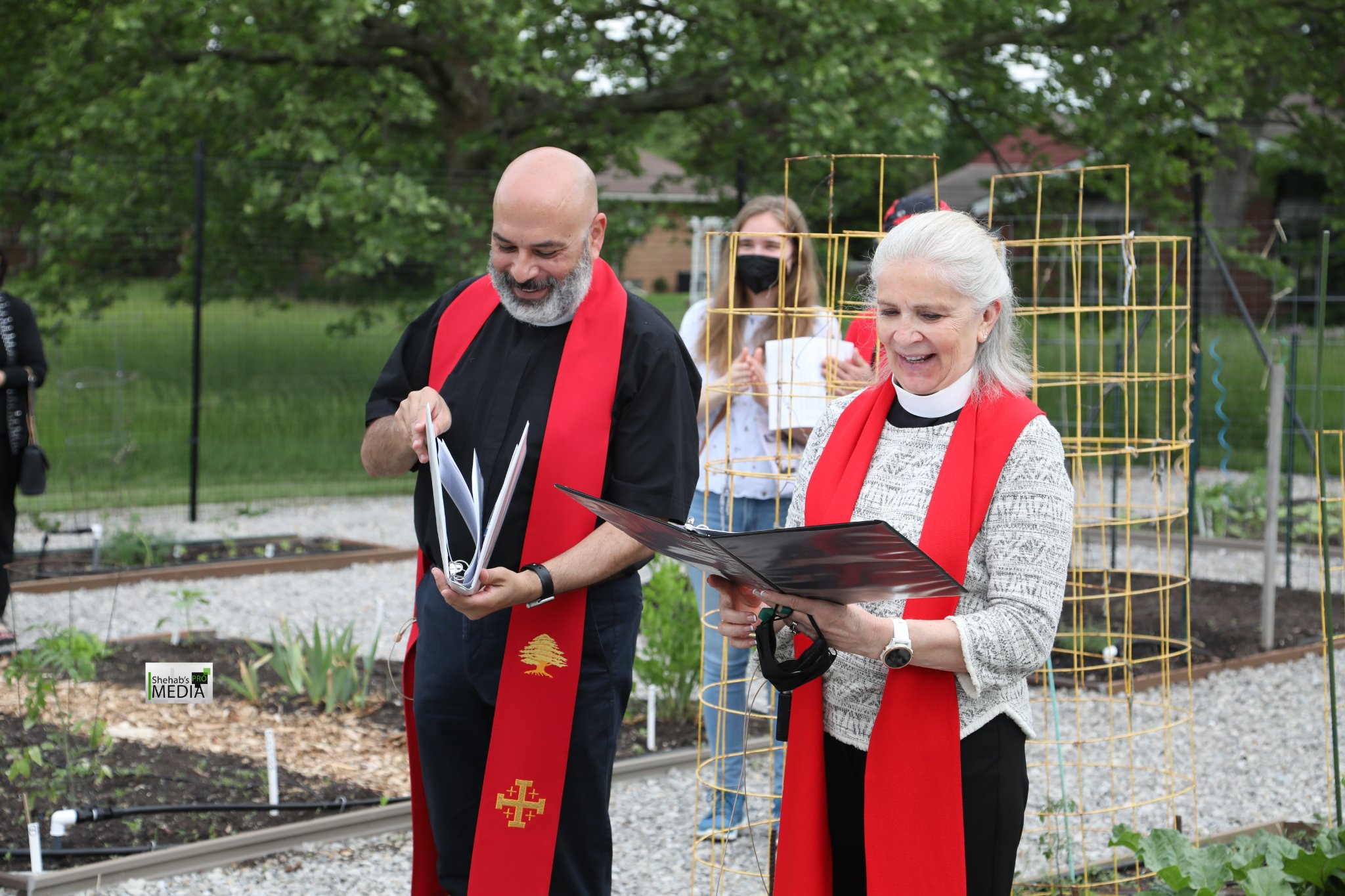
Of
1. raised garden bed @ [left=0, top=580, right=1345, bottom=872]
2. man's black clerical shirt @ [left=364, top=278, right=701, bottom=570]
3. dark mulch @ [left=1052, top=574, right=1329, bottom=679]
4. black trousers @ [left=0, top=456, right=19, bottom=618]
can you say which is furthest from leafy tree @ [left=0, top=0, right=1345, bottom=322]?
man's black clerical shirt @ [left=364, top=278, right=701, bottom=570]

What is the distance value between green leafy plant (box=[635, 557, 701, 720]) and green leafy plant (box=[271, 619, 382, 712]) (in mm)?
1136

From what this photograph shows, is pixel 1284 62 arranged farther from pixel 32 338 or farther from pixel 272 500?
pixel 32 338

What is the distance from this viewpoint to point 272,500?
11.5m

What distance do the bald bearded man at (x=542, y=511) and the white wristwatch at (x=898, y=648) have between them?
2.14 ft

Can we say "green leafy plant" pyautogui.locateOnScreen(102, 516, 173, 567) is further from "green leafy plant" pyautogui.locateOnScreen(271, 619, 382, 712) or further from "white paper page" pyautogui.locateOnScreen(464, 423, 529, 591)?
"white paper page" pyautogui.locateOnScreen(464, 423, 529, 591)

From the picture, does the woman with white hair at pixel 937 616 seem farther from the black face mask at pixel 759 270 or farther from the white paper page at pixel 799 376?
the black face mask at pixel 759 270

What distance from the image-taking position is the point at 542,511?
269 centimetres

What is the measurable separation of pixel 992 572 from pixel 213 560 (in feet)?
24.9

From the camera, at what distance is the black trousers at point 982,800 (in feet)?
7.50

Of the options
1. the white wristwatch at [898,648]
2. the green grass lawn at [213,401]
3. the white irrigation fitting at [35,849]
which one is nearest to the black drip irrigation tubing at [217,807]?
the white irrigation fitting at [35,849]

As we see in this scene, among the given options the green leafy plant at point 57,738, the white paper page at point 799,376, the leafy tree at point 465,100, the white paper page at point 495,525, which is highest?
the leafy tree at point 465,100

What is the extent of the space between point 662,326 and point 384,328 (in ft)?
29.8

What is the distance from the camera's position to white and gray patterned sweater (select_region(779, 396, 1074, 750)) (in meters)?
2.17

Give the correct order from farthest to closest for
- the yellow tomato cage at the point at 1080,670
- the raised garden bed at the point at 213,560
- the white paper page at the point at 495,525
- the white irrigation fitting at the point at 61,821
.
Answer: the raised garden bed at the point at 213,560, the white irrigation fitting at the point at 61,821, the yellow tomato cage at the point at 1080,670, the white paper page at the point at 495,525
